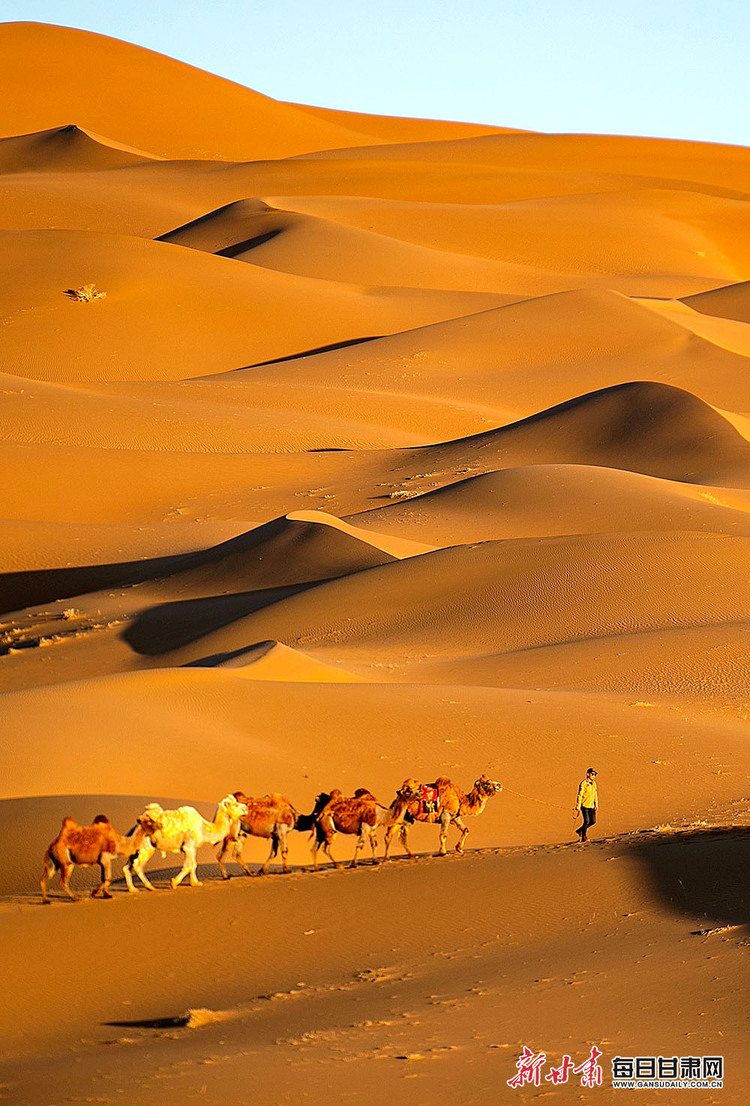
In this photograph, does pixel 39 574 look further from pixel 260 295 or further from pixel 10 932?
pixel 260 295

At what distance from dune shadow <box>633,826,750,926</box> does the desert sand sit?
25mm

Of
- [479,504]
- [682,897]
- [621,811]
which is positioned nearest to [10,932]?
[682,897]

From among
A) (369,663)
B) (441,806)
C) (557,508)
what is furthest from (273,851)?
(557,508)

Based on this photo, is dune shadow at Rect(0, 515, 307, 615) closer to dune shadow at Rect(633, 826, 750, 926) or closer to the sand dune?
the sand dune

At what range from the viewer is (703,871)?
740 cm

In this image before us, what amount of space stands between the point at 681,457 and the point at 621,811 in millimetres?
16668

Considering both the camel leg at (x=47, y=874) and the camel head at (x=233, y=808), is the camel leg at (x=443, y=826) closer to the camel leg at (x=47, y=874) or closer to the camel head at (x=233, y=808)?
the camel head at (x=233, y=808)

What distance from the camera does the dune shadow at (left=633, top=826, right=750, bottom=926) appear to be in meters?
6.90

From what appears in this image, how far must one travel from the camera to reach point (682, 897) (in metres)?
7.12

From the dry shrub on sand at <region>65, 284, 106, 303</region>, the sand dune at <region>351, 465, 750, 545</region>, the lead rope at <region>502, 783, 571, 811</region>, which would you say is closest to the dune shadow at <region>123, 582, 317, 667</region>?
the sand dune at <region>351, 465, 750, 545</region>

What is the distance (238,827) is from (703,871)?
2.58 metres

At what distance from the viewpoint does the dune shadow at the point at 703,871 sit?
22.6ft

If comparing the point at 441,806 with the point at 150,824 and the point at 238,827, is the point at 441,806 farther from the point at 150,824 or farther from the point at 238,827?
the point at 150,824

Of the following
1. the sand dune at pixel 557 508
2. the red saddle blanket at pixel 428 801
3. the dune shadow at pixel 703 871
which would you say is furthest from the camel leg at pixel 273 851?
the sand dune at pixel 557 508
